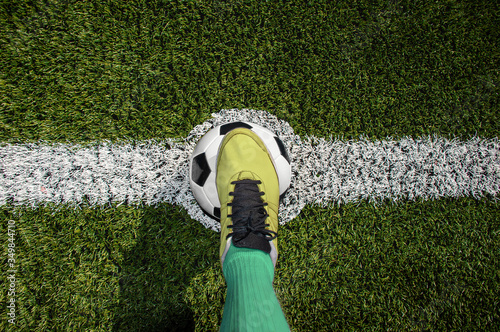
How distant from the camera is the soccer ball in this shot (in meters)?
1.66

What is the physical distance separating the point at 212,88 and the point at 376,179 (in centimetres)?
158

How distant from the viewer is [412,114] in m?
2.12

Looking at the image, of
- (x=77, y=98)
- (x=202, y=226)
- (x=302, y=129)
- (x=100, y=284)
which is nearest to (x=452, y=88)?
(x=302, y=129)

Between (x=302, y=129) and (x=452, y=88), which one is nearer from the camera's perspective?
(x=302, y=129)

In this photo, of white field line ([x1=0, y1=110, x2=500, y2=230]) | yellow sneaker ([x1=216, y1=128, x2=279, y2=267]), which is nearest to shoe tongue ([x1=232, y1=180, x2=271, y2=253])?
yellow sneaker ([x1=216, y1=128, x2=279, y2=267])

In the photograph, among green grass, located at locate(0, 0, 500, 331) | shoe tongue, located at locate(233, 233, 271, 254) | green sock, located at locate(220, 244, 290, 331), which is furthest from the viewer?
green grass, located at locate(0, 0, 500, 331)

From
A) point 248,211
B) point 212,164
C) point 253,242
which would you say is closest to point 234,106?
point 212,164

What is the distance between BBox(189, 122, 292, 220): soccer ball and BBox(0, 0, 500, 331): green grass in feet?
0.99

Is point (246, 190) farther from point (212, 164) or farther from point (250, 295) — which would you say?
point (250, 295)

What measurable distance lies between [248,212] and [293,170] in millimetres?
612

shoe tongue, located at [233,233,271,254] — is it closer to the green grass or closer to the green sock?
the green sock

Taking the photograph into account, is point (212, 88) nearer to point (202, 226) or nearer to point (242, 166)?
point (242, 166)

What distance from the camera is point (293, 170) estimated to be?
197cm

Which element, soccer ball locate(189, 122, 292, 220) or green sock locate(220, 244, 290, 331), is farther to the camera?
soccer ball locate(189, 122, 292, 220)
